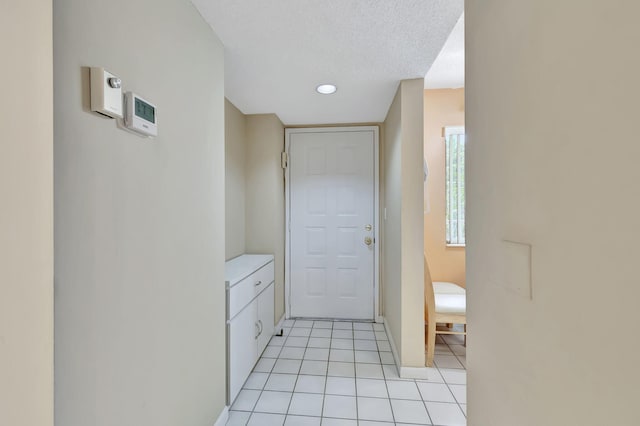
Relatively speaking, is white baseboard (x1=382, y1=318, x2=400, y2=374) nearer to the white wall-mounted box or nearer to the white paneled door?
the white paneled door

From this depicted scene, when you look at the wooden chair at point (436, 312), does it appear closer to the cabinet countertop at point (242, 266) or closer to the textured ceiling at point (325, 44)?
the cabinet countertop at point (242, 266)

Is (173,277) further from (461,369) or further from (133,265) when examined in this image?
(461,369)

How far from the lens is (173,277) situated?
128 cm

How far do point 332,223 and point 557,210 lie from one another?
117 inches

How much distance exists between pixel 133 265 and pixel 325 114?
250 cm

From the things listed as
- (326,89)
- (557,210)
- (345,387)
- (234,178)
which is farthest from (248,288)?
(557,210)

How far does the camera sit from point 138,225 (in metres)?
1.07

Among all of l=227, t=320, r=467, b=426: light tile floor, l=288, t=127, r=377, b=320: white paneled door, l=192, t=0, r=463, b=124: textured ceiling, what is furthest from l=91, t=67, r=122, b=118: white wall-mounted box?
l=288, t=127, r=377, b=320: white paneled door

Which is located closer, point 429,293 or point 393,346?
point 429,293

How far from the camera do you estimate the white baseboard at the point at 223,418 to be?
172 centimetres

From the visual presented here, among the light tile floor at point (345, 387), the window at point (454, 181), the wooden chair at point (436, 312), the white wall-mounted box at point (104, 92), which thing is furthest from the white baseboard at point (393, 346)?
the white wall-mounted box at point (104, 92)

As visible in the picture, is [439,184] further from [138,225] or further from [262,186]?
[138,225]
